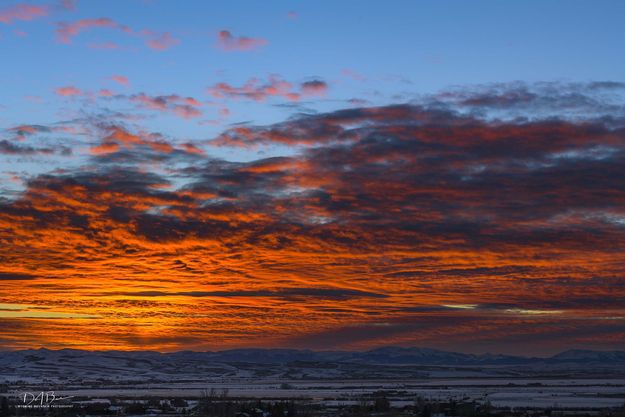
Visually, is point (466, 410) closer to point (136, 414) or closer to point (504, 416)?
point (504, 416)

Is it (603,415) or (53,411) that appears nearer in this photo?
(603,415)

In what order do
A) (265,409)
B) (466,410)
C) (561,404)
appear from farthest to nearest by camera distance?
(561,404), (265,409), (466,410)

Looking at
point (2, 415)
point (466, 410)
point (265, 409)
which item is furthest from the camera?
point (265, 409)

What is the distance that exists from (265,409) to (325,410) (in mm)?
4754

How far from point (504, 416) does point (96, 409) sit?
28065 mm

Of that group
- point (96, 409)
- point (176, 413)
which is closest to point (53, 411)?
point (96, 409)

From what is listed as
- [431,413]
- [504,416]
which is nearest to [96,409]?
[431,413]

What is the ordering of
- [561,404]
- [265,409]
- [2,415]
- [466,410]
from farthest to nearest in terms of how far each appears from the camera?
[561,404] → [265,409] → [466,410] → [2,415]

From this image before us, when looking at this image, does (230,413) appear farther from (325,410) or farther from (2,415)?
(2,415)

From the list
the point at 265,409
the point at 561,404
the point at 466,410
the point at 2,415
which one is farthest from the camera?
the point at 561,404

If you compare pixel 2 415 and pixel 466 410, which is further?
pixel 466 410

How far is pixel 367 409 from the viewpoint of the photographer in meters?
59.3

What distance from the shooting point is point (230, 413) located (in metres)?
52.6

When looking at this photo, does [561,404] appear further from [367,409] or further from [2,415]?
[2,415]
